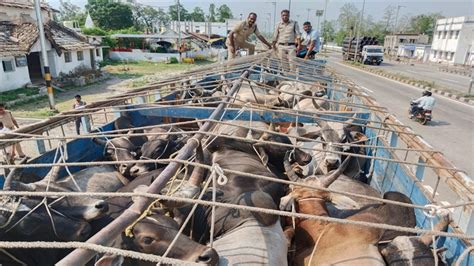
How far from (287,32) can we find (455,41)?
45.8 m

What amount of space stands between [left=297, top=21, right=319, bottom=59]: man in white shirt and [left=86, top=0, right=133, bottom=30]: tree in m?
53.5

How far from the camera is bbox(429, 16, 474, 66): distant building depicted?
44.3m

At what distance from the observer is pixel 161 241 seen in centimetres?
Answer: 223

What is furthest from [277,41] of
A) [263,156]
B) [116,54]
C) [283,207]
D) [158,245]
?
[116,54]

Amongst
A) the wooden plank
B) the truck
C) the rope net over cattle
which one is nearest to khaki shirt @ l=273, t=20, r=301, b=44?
the rope net over cattle

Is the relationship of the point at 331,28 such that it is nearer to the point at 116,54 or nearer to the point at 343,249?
the point at 116,54

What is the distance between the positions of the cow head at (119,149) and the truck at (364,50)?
1583 inches

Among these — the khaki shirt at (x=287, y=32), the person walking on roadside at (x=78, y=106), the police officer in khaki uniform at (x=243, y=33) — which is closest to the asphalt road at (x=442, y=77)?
the khaki shirt at (x=287, y=32)

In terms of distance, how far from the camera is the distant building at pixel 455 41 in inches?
1745

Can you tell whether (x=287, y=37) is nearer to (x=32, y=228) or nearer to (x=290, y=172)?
(x=290, y=172)

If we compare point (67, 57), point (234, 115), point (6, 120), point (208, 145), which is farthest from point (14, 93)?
point (208, 145)

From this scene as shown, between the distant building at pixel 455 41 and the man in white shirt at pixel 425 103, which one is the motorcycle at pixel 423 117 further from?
the distant building at pixel 455 41

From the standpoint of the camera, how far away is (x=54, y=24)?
1054 inches

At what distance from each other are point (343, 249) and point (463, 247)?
0.80 meters
